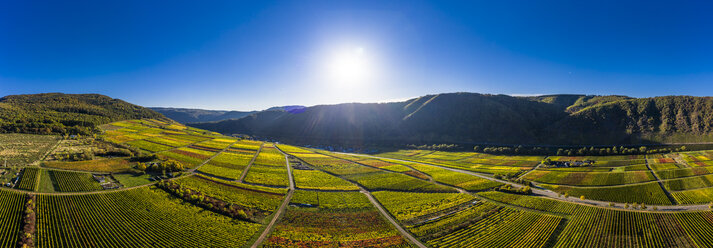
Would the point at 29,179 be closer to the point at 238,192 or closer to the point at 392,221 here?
the point at 238,192

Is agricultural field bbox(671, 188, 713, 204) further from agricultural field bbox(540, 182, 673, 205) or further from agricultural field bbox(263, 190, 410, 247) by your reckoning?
agricultural field bbox(263, 190, 410, 247)

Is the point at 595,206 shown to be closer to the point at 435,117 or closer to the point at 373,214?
the point at 373,214

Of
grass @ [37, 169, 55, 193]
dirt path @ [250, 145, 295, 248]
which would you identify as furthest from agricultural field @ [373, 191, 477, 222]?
grass @ [37, 169, 55, 193]

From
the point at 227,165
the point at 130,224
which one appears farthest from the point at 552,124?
the point at 130,224

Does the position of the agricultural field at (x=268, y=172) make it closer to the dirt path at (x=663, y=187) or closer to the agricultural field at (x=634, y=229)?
the agricultural field at (x=634, y=229)

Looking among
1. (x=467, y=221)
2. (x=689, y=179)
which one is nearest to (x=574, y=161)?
(x=689, y=179)

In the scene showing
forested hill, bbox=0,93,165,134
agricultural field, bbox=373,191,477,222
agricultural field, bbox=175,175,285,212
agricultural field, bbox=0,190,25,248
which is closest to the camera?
agricultural field, bbox=0,190,25,248
